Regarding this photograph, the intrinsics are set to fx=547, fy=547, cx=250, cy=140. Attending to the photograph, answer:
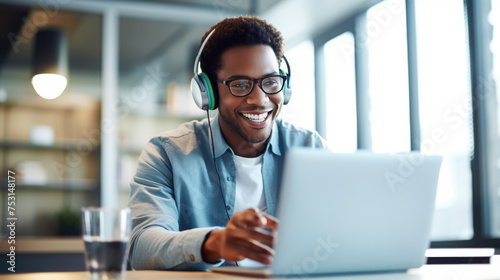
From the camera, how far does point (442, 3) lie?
3209 mm

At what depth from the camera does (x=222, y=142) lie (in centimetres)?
168

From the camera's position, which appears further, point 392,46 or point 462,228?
point 392,46

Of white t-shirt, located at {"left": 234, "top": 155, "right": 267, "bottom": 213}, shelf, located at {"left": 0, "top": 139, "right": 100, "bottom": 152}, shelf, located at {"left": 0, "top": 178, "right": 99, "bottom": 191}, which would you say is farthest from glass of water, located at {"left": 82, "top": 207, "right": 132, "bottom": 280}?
shelf, located at {"left": 0, "top": 139, "right": 100, "bottom": 152}

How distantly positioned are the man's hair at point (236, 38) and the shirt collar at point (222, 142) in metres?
0.15

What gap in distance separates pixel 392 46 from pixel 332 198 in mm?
2952

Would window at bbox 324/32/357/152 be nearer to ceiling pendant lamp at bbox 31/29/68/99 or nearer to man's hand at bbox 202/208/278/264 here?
ceiling pendant lamp at bbox 31/29/68/99

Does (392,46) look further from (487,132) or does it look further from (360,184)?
(360,184)

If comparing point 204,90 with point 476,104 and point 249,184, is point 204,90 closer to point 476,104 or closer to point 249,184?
point 249,184

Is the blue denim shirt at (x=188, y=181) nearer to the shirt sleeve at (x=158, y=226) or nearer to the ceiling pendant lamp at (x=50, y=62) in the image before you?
the shirt sleeve at (x=158, y=226)

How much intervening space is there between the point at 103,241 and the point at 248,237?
260 mm

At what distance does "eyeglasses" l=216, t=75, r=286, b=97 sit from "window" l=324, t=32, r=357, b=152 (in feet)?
7.92

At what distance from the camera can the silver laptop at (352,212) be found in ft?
2.90

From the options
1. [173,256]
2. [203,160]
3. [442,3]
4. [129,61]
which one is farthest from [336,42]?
[173,256]

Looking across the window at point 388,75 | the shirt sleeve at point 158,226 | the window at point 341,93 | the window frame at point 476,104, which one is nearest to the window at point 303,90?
the window at point 341,93
